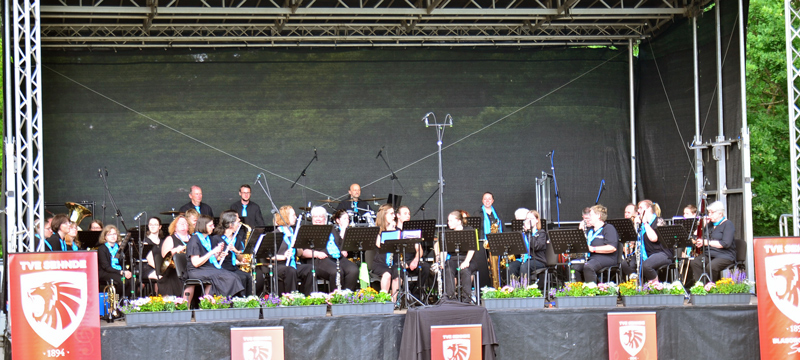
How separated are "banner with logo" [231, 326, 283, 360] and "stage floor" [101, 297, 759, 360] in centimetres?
10

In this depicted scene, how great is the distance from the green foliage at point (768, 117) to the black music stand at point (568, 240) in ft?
32.6

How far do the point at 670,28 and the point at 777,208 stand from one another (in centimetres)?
673

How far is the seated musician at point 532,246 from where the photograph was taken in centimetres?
916

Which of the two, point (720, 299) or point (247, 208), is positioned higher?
point (247, 208)

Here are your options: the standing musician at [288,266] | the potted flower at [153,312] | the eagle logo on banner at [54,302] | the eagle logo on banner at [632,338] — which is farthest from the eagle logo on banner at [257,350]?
the eagle logo on banner at [632,338]

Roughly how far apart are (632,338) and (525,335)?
1010mm

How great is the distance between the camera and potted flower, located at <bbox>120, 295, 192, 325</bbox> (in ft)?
23.0

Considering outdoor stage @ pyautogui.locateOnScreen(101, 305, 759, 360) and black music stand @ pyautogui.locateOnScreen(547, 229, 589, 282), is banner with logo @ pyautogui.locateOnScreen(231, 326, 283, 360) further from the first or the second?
black music stand @ pyautogui.locateOnScreen(547, 229, 589, 282)

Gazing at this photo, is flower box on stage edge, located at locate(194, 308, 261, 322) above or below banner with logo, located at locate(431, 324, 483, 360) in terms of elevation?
above

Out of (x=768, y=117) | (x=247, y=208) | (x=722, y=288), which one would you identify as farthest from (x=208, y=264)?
(x=768, y=117)

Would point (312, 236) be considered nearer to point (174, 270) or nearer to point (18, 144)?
point (174, 270)

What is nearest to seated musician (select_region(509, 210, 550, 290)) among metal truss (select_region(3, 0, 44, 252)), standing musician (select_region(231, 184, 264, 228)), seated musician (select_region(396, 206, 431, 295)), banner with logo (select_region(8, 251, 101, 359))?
seated musician (select_region(396, 206, 431, 295))

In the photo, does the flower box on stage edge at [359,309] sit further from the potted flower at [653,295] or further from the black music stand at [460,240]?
the potted flower at [653,295]

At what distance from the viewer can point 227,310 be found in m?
7.17
